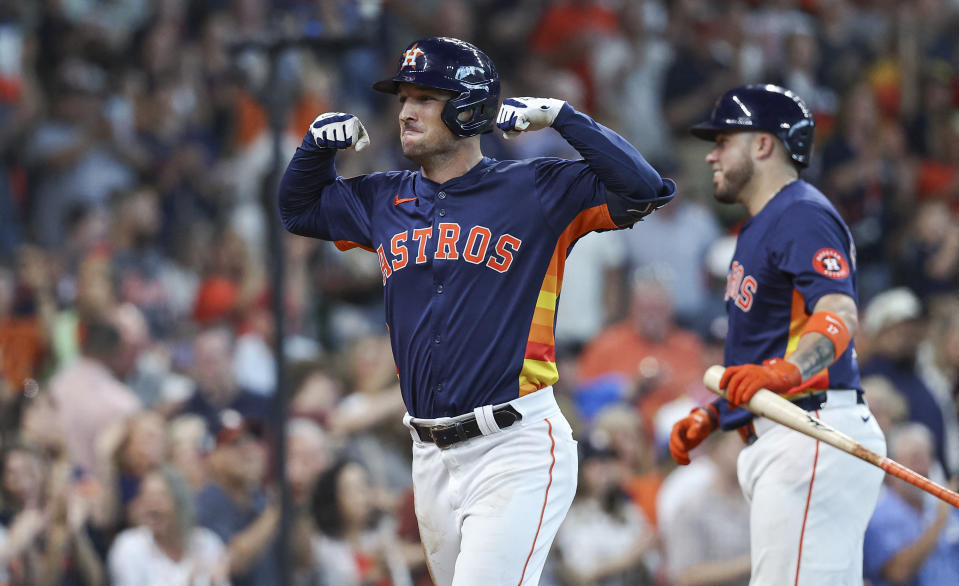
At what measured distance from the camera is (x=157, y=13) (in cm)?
1189

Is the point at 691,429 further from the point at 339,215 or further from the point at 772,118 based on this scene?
the point at 339,215

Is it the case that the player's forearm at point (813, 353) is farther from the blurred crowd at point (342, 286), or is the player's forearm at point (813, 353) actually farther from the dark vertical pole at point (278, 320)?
the dark vertical pole at point (278, 320)

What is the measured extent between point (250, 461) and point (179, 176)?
12.3ft

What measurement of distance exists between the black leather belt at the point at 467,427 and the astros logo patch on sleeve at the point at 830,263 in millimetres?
1251

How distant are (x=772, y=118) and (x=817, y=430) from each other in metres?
1.38

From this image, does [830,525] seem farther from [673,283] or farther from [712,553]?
[673,283]

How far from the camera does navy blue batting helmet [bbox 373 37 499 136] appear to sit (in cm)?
497

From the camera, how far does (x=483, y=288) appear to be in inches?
194

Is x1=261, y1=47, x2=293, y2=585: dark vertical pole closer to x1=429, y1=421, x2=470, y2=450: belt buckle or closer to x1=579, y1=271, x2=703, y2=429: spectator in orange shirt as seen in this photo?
x1=429, y1=421, x2=470, y2=450: belt buckle

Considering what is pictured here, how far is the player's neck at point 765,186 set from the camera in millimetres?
5602

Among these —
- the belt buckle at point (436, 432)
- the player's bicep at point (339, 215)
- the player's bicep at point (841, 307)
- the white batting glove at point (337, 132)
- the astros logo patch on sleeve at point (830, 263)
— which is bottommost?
the belt buckle at point (436, 432)

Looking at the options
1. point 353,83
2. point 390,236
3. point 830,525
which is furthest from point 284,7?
point 830,525

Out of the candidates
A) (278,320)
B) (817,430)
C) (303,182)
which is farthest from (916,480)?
(278,320)

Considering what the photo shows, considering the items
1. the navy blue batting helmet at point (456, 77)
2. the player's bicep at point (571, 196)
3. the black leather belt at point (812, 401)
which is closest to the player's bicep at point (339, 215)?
Answer: the navy blue batting helmet at point (456, 77)
